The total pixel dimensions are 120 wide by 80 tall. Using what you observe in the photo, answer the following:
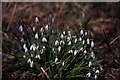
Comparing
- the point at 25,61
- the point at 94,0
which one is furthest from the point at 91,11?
the point at 25,61

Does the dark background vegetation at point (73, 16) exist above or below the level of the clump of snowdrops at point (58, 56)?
above

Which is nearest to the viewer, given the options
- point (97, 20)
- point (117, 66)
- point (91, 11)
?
point (117, 66)

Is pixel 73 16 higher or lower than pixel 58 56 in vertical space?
higher

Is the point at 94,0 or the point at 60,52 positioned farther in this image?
the point at 94,0

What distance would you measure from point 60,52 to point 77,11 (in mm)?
3264

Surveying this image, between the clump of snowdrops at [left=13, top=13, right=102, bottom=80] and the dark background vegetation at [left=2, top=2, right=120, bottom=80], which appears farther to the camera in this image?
the dark background vegetation at [left=2, top=2, right=120, bottom=80]

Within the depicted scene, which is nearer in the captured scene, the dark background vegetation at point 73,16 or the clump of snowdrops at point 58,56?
the clump of snowdrops at point 58,56

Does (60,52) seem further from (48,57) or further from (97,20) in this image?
(97,20)

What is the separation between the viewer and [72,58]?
3.26 metres

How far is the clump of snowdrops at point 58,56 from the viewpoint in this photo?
10.4 feet

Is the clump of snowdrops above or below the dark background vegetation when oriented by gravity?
below

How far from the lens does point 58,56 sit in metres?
3.32

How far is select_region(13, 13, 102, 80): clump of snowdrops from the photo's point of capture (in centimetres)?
316

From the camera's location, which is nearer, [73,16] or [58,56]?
[58,56]
